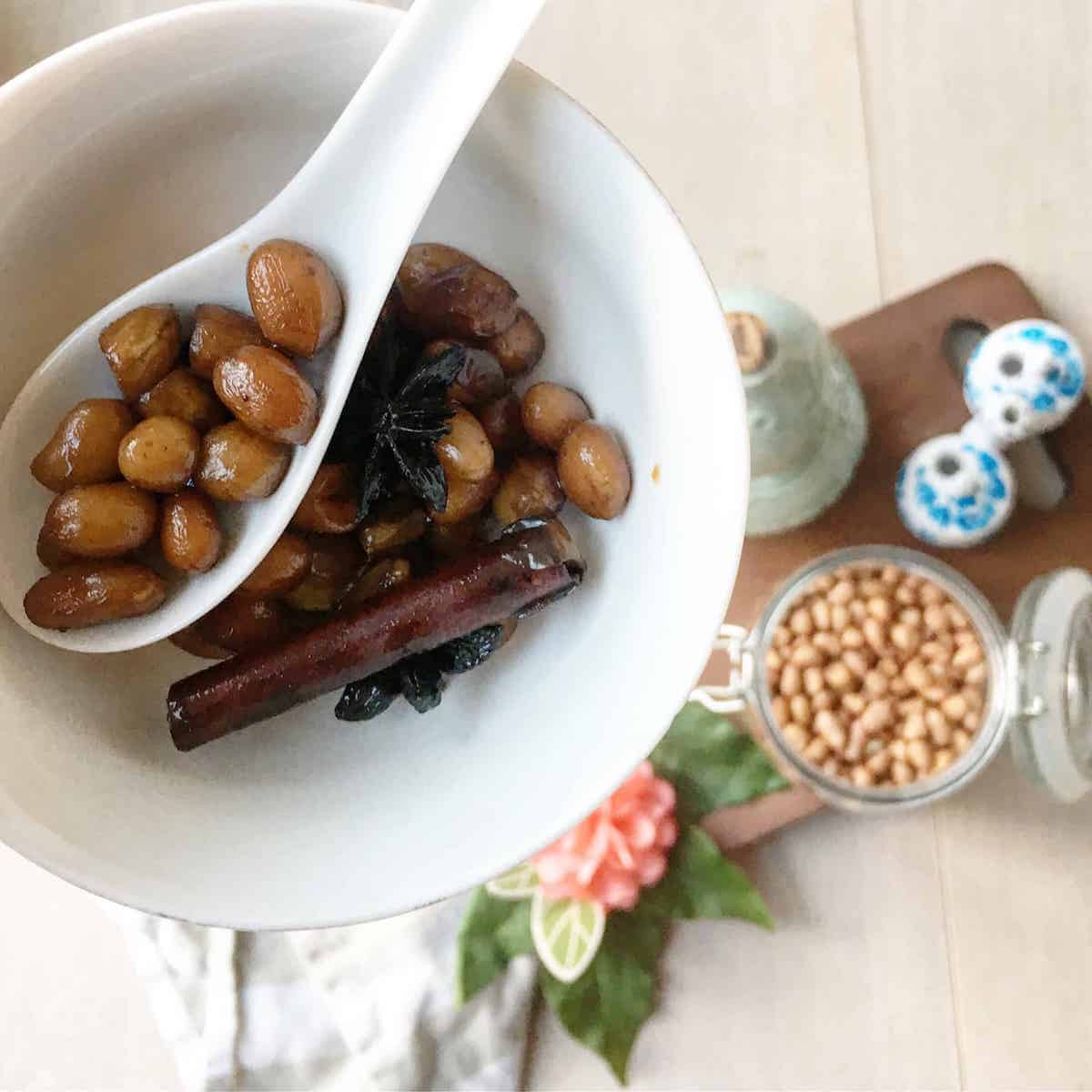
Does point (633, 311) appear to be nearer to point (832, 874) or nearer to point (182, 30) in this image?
point (182, 30)

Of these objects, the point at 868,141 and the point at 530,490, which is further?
the point at 868,141

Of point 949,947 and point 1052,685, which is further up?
point 1052,685

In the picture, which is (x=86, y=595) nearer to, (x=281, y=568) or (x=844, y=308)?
(x=281, y=568)

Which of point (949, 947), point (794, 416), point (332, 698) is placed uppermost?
point (794, 416)

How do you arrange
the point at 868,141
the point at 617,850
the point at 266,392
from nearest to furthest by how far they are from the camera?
the point at 266,392, the point at 617,850, the point at 868,141

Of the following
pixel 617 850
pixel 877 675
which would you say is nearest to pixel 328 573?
pixel 617 850

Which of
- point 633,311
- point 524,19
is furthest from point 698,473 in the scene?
point 524,19
